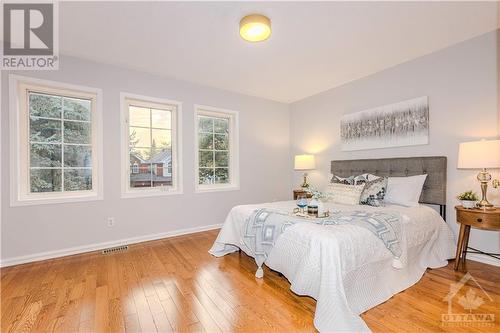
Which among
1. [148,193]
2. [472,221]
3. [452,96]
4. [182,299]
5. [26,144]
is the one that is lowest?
[182,299]

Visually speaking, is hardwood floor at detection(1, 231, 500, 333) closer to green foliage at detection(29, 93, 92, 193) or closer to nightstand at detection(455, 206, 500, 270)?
nightstand at detection(455, 206, 500, 270)

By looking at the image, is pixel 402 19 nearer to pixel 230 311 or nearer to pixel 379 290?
pixel 379 290

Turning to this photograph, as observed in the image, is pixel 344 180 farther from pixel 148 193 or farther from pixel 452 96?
pixel 148 193

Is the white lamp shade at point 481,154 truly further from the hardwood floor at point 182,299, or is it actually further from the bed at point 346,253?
the hardwood floor at point 182,299

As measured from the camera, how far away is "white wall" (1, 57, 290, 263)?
2777 mm

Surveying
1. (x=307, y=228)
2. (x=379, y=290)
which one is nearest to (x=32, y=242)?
(x=307, y=228)

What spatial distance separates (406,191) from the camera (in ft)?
9.54

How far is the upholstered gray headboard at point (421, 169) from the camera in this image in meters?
2.88

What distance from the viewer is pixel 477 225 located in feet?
7.52

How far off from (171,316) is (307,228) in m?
1.22

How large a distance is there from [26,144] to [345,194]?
3952 mm

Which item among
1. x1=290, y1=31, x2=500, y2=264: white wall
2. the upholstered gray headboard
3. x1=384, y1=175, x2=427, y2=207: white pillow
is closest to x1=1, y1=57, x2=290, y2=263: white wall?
x1=290, y1=31, x2=500, y2=264: white wall

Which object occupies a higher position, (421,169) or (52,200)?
(421,169)

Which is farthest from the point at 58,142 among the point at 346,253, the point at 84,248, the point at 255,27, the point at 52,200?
the point at 346,253
